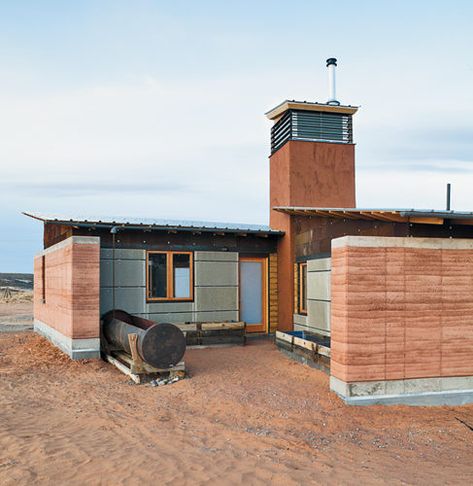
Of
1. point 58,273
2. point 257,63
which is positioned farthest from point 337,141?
point 58,273

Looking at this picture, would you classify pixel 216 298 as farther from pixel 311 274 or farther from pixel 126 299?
pixel 311 274

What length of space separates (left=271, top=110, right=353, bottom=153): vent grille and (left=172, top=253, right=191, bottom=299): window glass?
5.65 m

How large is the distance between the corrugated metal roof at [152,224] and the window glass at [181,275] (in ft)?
3.28

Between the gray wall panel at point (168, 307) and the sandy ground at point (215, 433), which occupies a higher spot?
the gray wall panel at point (168, 307)

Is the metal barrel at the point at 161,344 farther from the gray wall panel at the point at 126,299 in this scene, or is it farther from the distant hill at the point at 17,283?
the distant hill at the point at 17,283

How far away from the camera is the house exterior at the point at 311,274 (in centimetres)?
817

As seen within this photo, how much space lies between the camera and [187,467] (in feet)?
17.6

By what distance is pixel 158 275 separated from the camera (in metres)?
14.2

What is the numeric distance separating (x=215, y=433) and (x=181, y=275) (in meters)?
8.17

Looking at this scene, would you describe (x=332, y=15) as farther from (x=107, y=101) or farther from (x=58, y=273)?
(x=58, y=273)

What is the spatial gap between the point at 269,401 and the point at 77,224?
24.6 ft

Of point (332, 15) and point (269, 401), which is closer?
point (269, 401)

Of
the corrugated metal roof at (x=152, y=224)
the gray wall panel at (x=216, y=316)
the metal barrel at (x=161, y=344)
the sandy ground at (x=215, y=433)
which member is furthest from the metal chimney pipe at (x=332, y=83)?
the metal barrel at (x=161, y=344)

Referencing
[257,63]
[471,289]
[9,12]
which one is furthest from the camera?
[257,63]
